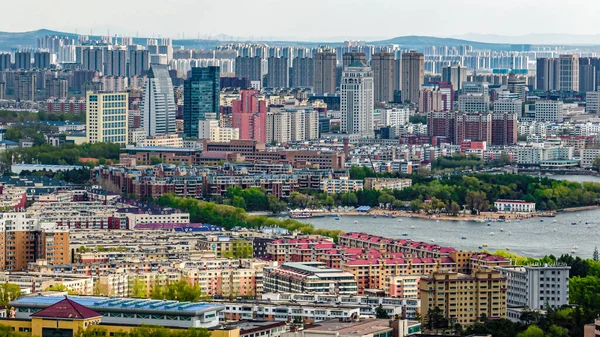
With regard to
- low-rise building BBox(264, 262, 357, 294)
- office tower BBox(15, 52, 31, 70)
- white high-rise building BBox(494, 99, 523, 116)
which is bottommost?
low-rise building BBox(264, 262, 357, 294)

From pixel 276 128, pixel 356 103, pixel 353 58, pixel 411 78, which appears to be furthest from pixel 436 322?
pixel 411 78

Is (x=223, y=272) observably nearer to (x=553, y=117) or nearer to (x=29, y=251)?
(x=29, y=251)

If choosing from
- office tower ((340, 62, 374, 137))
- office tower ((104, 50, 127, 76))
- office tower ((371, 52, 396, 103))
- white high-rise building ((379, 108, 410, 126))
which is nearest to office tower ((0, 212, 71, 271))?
office tower ((340, 62, 374, 137))

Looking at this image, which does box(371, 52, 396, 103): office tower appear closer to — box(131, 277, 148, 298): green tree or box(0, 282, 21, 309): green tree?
box(131, 277, 148, 298): green tree

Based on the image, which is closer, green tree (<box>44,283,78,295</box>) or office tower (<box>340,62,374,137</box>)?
green tree (<box>44,283,78,295</box>)

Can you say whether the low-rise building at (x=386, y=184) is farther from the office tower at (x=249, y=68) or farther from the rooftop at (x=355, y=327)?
the office tower at (x=249, y=68)

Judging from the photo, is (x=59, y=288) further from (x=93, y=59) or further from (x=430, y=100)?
(x=93, y=59)

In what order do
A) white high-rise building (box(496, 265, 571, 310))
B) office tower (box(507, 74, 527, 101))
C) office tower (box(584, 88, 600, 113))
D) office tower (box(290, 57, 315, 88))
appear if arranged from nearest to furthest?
white high-rise building (box(496, 265, 571, 310)) → office tower (box(584, 88, 600, 113)) → office tower (box(507, 74, 527, 101)) → office tower (box(290, 57, 315, 88))
